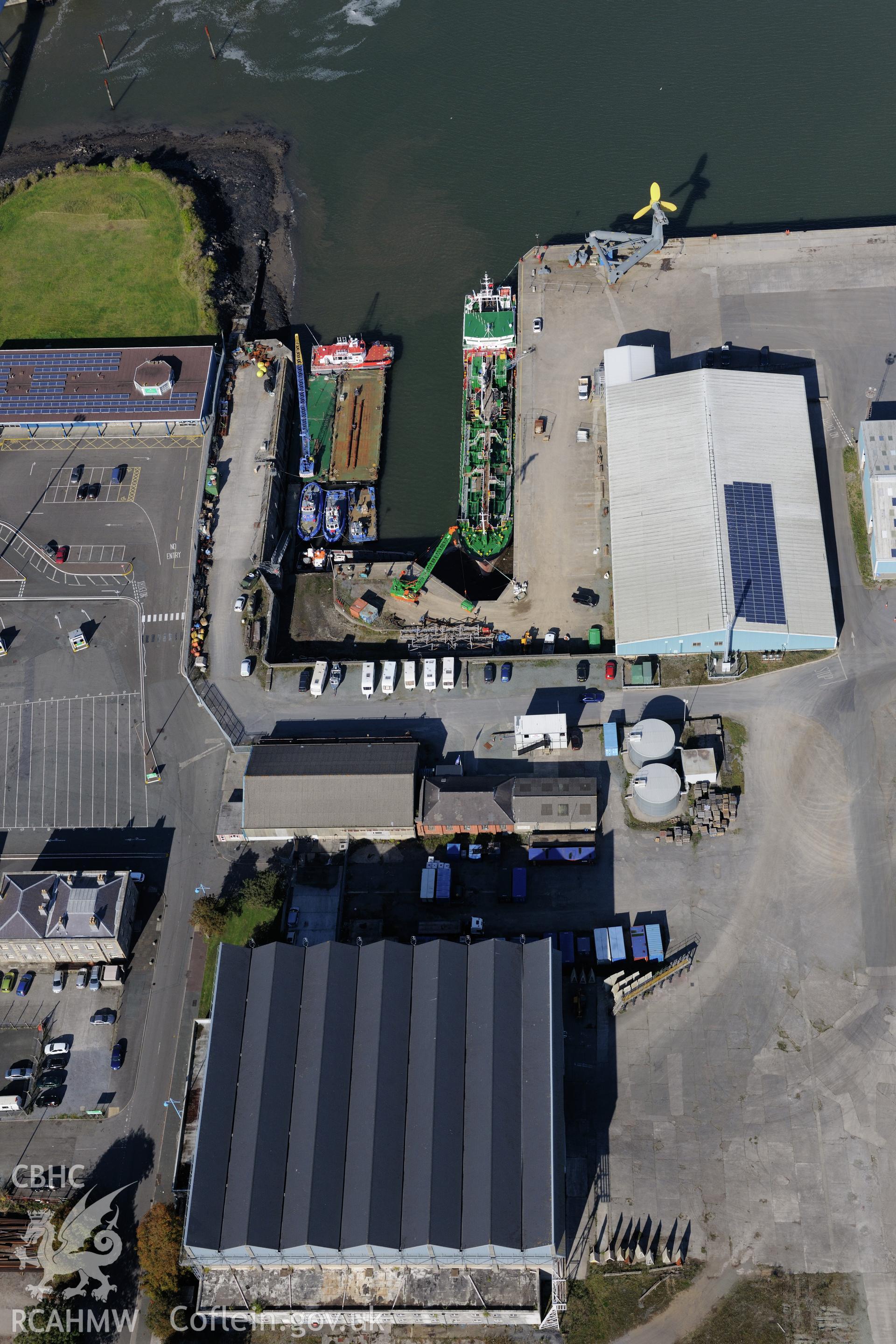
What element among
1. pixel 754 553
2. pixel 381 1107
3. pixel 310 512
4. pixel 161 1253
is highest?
pixel 310 512

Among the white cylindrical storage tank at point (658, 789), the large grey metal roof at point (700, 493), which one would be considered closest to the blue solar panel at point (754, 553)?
the large grey metal roof at point (700, 493)

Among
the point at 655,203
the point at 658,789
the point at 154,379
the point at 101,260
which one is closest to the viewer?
the point at 658,789

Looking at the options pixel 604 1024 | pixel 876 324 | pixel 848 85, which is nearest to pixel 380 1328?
pixel 604 1024

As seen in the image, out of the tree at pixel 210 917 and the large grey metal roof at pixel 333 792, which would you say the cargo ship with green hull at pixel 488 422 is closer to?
the large grey metal roof at pixel 333 792

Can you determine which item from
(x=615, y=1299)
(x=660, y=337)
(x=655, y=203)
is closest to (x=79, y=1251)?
(x=615, y=1299)

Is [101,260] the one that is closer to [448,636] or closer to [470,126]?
[470,126]

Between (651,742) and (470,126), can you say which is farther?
(470,126)

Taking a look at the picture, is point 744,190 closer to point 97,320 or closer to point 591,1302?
point 97,320

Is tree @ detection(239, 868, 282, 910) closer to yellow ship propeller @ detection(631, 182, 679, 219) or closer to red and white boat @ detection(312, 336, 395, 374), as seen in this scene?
red and white boat @ detection(312, 336, 395, 374)
